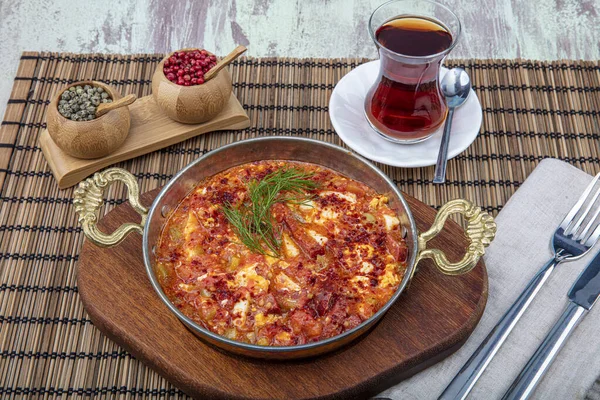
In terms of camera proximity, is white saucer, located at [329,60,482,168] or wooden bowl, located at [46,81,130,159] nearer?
wooden bowl, located at [46,81,130,159]

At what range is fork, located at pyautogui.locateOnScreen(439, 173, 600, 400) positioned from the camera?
2807 millimetres

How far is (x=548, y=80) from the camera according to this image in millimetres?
3953

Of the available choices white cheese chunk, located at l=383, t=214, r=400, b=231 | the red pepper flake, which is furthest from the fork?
the red pepper flake

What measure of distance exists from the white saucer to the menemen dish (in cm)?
41

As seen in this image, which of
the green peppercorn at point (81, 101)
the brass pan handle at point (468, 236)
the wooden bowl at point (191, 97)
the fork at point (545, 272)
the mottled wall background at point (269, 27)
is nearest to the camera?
the brass pan handle at point (468, 236)

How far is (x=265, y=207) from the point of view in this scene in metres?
2.96

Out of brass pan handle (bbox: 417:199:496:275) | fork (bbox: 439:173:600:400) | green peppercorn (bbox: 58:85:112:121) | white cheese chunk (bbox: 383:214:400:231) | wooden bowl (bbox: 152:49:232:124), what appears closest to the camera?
brass pan handle (bbox: 417:199:496:275)

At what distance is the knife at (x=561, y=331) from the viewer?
9.27 ft

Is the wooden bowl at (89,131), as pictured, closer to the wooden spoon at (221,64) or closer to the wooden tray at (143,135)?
the wooden tray at (143,135)

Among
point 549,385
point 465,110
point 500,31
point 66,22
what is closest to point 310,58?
point 465,110

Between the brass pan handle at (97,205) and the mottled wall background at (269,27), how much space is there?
5.74 ft

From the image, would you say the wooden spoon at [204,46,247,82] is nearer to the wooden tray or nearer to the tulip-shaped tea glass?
the wooden tray

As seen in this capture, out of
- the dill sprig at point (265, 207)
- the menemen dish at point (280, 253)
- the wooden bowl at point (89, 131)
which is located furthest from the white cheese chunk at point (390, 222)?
the wooden bowl at point (89, 131)

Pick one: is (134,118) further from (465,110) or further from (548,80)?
(548,80)
